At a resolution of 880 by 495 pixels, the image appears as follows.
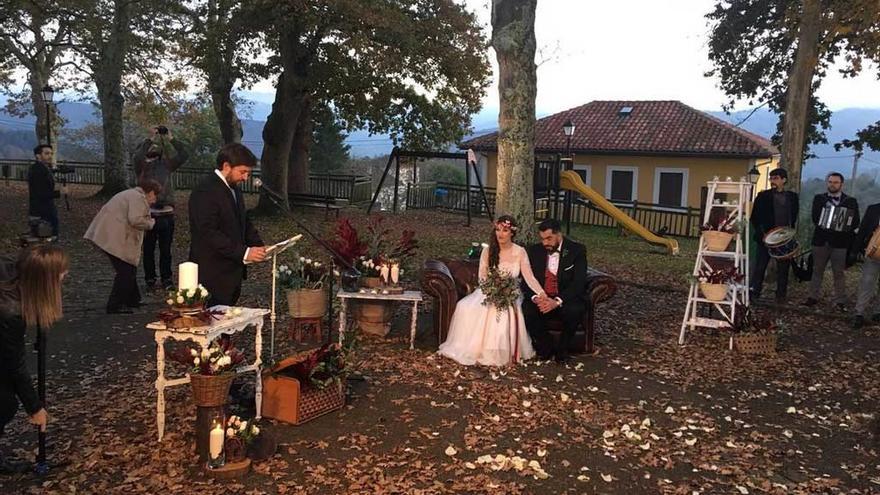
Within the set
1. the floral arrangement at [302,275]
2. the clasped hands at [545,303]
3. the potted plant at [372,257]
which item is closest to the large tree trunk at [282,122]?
the potted plant at [372,257]

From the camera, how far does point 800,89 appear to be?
10.2 m

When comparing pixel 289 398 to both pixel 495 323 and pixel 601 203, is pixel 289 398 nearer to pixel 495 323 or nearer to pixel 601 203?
pixel 495 323

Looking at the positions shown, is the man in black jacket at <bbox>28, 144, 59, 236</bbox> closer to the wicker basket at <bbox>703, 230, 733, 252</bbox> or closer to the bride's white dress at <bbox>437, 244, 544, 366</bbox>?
the bride's white dress at <bbox>437, 244, 544, 366</bbox>

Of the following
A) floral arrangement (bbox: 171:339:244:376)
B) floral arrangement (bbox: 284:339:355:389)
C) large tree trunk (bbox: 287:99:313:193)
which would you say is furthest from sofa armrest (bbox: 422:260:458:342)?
large tree trunk (bbox: 287:99:313:193)

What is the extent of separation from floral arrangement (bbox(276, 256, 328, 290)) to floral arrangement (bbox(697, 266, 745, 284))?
392 centimetres

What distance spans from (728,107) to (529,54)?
13.7 m

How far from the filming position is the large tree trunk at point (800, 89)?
33.0 ft

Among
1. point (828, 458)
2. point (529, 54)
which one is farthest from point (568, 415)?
point (529, 54)

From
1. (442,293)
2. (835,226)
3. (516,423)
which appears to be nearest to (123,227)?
(442,293)

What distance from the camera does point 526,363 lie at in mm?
6375

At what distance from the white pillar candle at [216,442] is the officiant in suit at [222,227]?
112 cm

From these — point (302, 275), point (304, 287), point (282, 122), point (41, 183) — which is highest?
point (282, 122)

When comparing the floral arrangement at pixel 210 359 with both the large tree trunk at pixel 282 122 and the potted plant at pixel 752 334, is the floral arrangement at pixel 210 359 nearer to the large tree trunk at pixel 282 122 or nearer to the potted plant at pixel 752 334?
the potted plant at pixel 752 334

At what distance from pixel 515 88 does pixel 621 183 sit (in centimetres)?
1842
